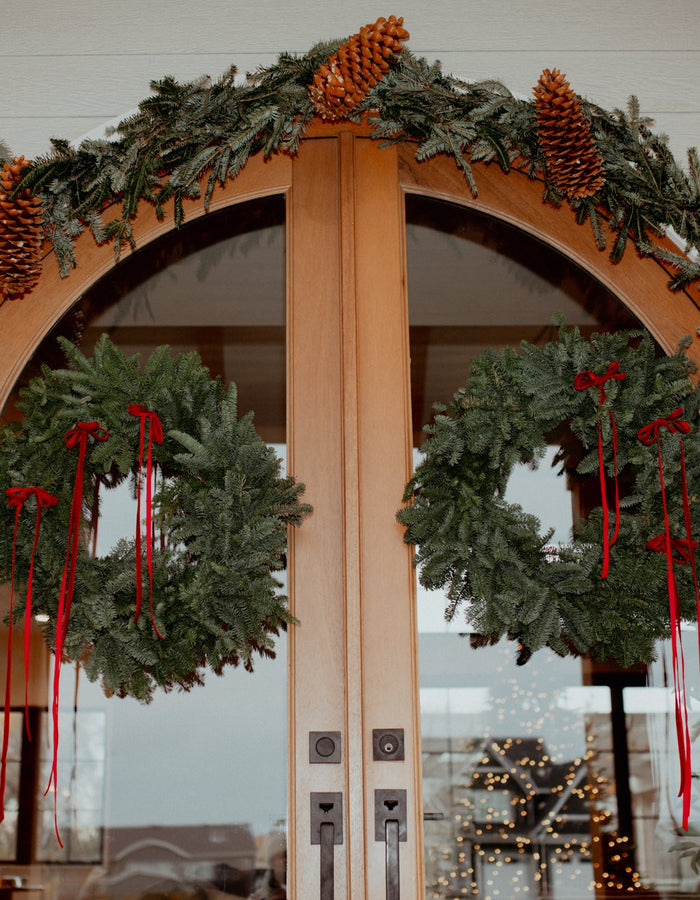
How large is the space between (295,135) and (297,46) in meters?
0.31

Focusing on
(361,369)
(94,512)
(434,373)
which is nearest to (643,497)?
(434,373)

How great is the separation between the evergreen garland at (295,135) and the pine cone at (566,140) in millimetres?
51

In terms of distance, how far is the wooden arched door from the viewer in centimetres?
195

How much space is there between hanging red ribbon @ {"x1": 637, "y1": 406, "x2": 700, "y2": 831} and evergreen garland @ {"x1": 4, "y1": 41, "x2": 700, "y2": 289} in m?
0.43

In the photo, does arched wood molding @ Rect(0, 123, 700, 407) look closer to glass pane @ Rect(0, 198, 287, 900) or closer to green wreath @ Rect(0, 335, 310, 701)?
green wreath @ Rect(0, 335, 310, 701)

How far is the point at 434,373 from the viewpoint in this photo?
2.21 meters

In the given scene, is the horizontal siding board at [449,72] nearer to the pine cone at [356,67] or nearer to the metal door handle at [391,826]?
the pine cone at [356,67]

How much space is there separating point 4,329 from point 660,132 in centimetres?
165

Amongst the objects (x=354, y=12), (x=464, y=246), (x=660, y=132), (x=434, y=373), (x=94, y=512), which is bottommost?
(x=94, y=512)

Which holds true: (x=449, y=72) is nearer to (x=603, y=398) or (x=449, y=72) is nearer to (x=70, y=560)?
(x=603, y=398)

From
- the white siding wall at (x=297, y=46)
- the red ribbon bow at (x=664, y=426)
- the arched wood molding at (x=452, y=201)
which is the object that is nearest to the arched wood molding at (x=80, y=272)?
the arched wood molding at (x=452, y=201)

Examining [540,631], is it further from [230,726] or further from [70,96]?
[70,96]

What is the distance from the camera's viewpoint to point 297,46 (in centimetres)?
238

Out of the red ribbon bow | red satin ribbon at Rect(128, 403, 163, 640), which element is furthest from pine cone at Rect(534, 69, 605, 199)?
red satin ribbon at Rect(128, 403, 163, 640)
